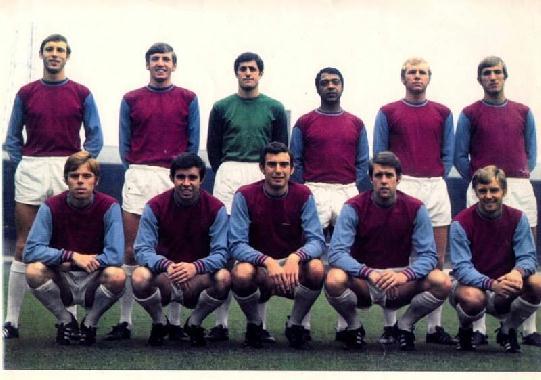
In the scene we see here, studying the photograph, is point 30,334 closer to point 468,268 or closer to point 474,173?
point 468,268

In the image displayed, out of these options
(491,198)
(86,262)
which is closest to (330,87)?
(491,198)

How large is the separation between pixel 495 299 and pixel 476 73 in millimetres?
1448

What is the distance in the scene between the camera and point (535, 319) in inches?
163

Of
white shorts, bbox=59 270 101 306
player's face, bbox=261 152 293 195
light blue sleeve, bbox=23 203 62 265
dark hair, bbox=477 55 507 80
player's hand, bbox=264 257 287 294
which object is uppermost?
dark hair, bbox=477 55 507 80

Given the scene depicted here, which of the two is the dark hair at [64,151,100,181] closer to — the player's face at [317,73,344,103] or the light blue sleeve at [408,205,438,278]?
the player's face at [317,73,344,103]

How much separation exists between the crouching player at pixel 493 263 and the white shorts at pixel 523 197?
242 millimetres

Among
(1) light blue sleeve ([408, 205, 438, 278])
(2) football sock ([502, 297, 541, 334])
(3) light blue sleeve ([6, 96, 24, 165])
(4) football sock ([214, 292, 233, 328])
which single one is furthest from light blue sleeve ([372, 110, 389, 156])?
(3) light blue sleeve ([6, 96, 24, 165])

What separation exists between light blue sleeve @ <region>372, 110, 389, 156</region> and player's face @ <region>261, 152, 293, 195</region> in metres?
0.68

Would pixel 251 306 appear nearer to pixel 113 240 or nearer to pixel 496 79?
pixel 113 240

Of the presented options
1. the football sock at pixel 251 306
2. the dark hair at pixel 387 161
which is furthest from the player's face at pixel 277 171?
the football sock at pixel 251 306

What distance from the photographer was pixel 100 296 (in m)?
3.93

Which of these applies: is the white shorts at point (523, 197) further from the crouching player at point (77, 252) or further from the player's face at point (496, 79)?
the crouching player at point (77, 252)

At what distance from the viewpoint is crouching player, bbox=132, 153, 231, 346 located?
3871 mm

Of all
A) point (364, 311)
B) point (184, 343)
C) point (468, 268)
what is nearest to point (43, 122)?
point (184, 343)
